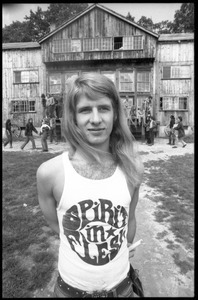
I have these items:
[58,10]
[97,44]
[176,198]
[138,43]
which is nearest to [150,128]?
[138,43]

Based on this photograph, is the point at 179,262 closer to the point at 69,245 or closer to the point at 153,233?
the point at 153,233

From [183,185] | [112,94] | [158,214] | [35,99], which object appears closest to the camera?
[112,94]

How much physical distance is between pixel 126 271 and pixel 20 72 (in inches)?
874

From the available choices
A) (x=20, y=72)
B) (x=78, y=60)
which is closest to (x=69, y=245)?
(x=78, y=60)

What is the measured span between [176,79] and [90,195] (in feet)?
66.7

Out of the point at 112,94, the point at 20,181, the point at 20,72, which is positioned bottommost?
the point at 20,181

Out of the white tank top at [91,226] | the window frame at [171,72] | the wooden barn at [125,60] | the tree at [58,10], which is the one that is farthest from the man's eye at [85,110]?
the tree at [58,10]

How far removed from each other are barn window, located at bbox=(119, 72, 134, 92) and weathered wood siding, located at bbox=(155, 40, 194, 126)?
2306 mm

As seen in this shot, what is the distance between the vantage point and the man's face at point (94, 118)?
1.46m

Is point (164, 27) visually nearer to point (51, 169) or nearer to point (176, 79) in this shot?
point (176, 79)

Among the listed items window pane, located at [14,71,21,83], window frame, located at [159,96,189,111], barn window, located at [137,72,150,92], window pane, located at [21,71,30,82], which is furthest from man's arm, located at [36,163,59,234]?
window pane, located at [14,71,21,83]

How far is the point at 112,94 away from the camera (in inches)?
61.2

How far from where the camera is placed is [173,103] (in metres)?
19.5

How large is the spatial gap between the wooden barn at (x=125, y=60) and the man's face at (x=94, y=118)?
17.5 m
